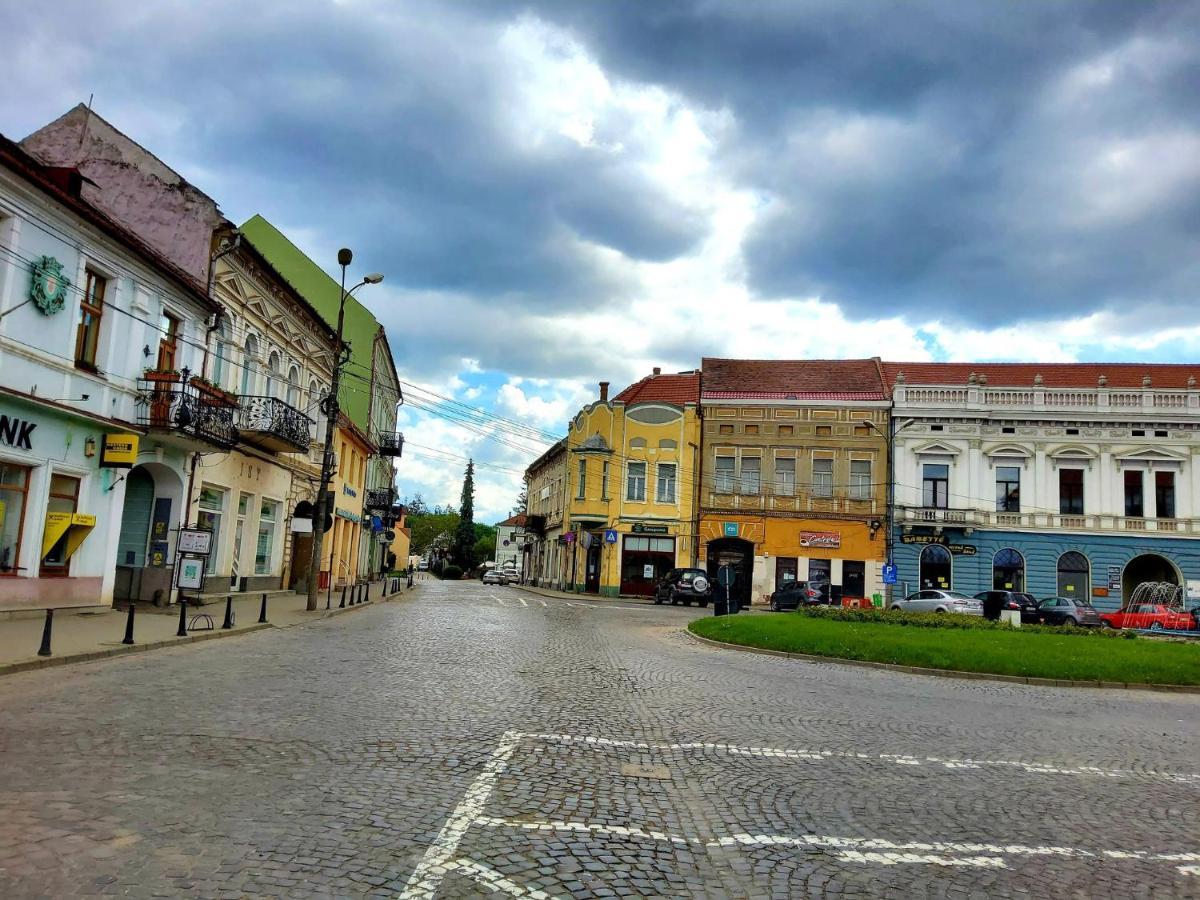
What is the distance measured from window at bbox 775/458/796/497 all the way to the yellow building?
4405 millimetres

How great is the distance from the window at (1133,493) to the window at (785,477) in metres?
15.8

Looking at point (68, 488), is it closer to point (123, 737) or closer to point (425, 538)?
point (123, 737)

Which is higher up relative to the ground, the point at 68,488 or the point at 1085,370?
the point at 1085,370

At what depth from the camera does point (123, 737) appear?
723 cm

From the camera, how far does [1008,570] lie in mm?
41562

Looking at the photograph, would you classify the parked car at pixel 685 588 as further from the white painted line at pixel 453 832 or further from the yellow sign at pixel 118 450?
the white painted line at pixel 453 832

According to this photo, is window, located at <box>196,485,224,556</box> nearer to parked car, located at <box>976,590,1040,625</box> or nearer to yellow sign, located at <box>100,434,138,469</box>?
yellow sign, located at <box>100,434,138,469</box>

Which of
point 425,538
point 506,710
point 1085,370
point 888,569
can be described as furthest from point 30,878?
point 425,538

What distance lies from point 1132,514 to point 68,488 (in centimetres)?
4371

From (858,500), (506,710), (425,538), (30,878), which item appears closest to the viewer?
(30,878)

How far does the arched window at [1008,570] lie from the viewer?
4128 centimetres

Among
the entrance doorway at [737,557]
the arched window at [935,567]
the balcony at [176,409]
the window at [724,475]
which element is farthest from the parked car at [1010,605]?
the balcony at [176,409]

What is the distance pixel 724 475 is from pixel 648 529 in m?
5.09

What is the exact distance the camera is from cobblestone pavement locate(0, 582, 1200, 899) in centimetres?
470
